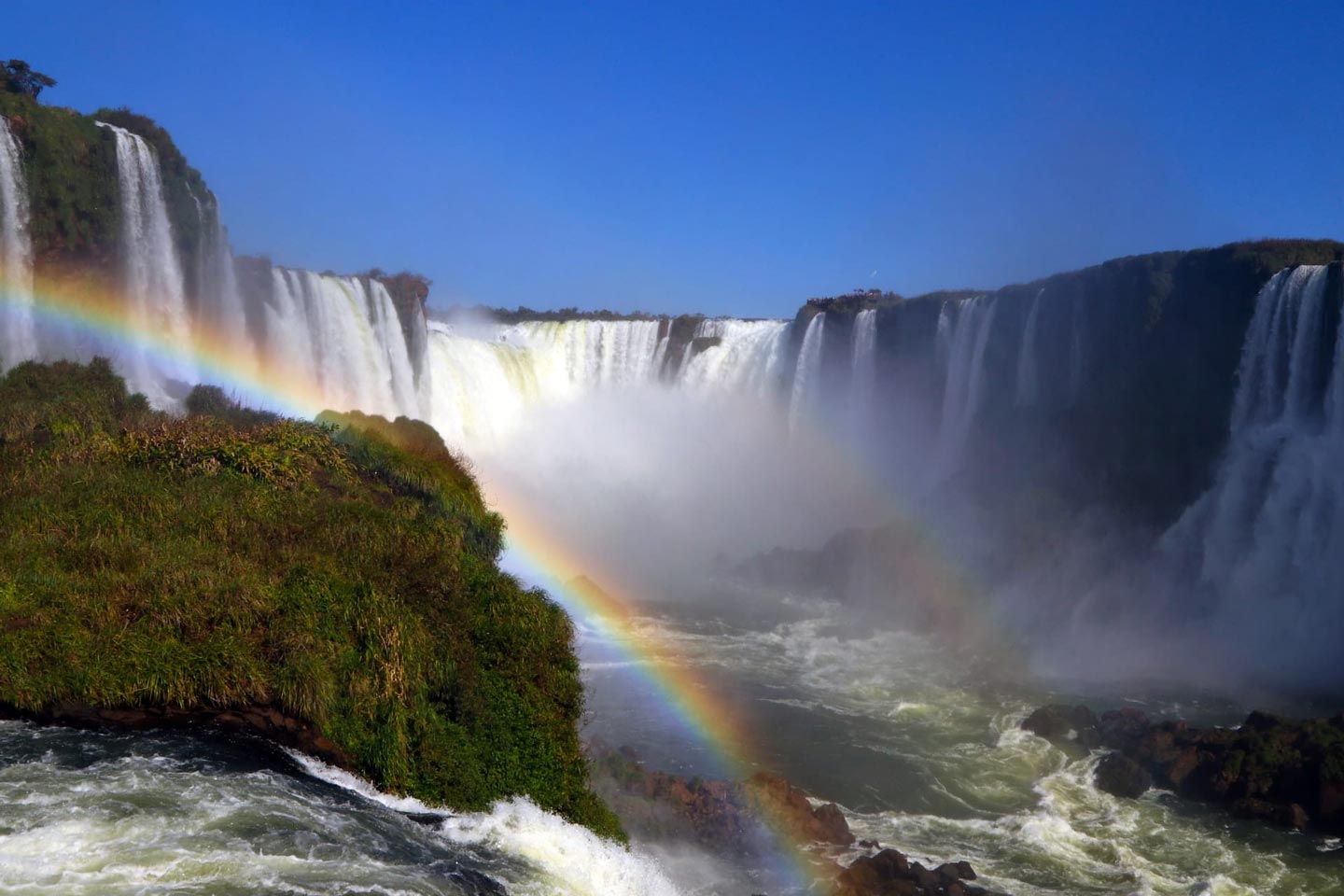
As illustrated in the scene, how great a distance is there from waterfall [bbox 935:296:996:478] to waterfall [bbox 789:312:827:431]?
665 cm

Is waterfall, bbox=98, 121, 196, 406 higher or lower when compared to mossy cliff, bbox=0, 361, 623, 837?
higher

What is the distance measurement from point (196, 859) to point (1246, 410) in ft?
77.9

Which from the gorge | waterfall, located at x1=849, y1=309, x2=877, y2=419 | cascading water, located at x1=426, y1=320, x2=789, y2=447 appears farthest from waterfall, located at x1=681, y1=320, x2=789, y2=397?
waterfall, located at x1=849, y1=309, x2=877, y2=419

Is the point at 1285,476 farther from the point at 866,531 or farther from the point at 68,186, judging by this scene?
the point at 68,186

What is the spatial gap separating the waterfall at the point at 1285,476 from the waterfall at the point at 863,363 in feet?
45.5

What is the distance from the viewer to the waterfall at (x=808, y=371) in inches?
1505

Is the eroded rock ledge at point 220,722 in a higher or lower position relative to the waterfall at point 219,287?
lower

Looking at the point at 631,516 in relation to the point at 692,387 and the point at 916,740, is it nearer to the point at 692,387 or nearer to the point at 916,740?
the point at 692,387

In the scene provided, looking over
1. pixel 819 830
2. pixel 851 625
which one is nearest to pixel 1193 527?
pixel 851 625

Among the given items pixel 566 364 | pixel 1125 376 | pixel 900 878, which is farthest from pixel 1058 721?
pixel 566 364

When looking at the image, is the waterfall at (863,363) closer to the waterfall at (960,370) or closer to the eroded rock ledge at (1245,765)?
the waterfall at (960,370)

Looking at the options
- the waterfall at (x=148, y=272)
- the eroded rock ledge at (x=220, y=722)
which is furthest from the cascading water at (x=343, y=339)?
the eroded rock ledge at (x=220, y=722)

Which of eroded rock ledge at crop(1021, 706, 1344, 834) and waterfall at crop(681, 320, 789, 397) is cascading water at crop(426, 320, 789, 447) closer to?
waterfall at crop(681, 320, 789, 397)

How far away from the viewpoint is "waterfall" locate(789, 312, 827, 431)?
38.2 metres
